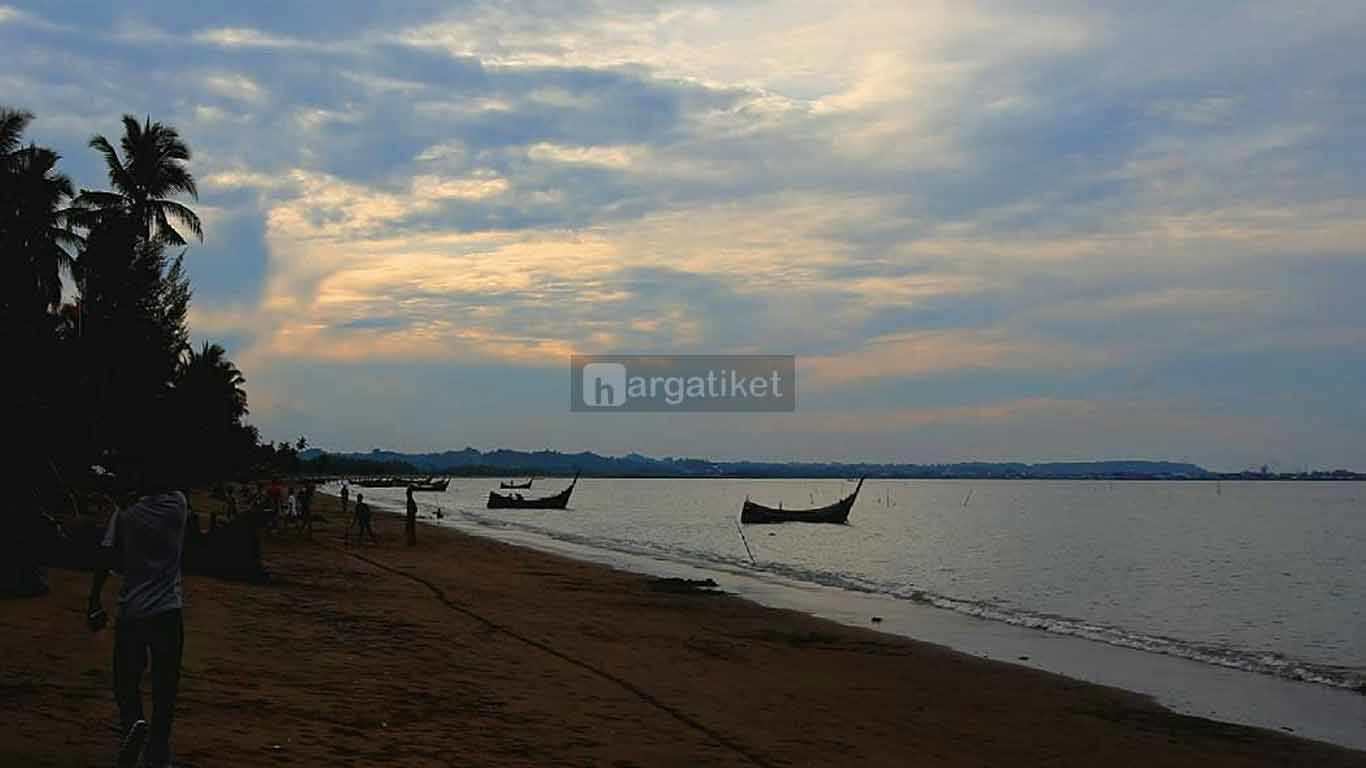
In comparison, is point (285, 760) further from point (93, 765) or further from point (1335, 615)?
point (1335, 615)

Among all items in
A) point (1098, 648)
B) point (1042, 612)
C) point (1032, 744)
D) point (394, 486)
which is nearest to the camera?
point (1032, 744)

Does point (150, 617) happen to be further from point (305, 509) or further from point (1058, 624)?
point (305, 509)

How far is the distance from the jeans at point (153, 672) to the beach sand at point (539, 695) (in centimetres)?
67

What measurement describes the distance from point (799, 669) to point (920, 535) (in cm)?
5648

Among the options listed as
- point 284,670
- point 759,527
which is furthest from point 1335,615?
point 759,527

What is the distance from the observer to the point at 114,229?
3166 centimetres

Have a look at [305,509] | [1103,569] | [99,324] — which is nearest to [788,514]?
[1103,569]

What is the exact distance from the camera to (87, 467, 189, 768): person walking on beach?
6.96m

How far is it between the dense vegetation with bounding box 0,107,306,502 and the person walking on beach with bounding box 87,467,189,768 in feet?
1.19

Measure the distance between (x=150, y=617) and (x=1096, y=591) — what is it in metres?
35.9

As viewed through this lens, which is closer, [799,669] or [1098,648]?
[799,669]

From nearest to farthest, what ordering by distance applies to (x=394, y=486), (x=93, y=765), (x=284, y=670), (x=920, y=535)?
1. (x=93, y=765)
2. (x=284, y=670)
3. (x=920, y=535)
4. (x=394, y=486)

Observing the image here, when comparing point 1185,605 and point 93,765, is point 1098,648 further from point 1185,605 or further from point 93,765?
point 93,765

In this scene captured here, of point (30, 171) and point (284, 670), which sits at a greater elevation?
point (30, 171)
